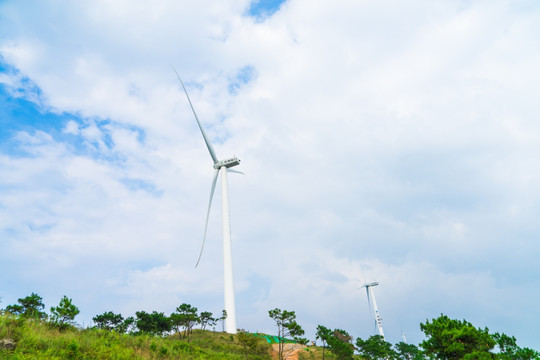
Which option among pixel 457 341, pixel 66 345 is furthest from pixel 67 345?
pixel 457 341

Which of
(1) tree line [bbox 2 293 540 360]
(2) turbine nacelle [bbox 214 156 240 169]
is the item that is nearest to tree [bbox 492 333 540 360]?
(1) tree line [bbox 2 293 540 360]

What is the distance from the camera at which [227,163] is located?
7906 centimetres

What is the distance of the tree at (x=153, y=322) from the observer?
205ft

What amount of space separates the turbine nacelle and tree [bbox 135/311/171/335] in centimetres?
3540

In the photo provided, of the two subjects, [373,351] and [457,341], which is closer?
[457,341]

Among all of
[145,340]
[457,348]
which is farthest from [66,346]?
[457,348]

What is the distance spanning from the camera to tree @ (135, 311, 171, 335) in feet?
205

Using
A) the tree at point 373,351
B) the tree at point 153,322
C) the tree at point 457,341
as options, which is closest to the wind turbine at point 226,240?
the tree at point 153,322

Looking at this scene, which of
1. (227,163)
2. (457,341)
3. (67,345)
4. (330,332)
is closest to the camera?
(67,345)

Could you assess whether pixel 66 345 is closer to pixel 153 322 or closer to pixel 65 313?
pixel 65 313

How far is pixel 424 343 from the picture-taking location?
36656 millimetres

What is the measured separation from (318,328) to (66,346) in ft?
168

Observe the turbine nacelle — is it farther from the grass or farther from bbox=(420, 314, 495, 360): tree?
the grass

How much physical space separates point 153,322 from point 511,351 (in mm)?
57708
